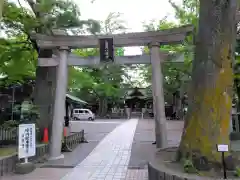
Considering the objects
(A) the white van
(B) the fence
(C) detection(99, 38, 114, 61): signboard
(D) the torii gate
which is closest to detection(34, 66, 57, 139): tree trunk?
(D) the torii gate

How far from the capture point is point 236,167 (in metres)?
4.52

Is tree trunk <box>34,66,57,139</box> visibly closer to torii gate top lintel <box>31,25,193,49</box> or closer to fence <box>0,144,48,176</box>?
torii gate top lintel <box>31,25,193,49</box>

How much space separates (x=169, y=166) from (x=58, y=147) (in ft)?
15.2

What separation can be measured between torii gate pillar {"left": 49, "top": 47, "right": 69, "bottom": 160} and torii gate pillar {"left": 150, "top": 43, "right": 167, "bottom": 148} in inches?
124

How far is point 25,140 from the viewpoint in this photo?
646cm

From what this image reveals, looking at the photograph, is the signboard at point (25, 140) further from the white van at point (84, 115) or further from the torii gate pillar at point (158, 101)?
the white van at point (84, 115)

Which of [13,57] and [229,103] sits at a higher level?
[13,57]

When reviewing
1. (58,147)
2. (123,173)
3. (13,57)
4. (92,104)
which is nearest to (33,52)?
(13,57)

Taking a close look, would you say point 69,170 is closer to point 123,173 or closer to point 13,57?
point 123,173

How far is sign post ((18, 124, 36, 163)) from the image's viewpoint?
6.34m

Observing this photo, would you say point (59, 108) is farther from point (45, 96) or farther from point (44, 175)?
point (44, 175)

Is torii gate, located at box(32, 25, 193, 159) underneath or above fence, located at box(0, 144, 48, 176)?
above

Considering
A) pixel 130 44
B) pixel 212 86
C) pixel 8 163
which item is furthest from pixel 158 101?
pixel 8 163

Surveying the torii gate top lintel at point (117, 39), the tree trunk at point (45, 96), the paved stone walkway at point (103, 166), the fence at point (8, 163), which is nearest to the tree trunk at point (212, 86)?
the paved stone walkway at point (103, 166)
